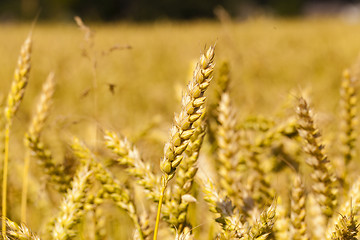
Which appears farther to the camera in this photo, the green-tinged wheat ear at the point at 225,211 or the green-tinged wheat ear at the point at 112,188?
the green-tinged wheat ear at the point at 112,188

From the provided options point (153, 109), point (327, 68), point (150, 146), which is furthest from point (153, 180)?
point (327, 68)

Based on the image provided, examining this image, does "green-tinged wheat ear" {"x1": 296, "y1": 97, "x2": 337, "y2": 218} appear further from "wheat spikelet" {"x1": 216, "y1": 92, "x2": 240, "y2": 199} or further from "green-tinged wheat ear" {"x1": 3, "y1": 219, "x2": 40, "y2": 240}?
"green-tinged wheat ear" {"x1": 3, "y1": 219, "x2": 40, "y2": 240}

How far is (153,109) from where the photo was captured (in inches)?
129

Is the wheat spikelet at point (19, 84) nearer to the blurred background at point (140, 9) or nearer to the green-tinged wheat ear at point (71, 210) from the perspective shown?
the green-tinged wheat ear at point (71, 210)

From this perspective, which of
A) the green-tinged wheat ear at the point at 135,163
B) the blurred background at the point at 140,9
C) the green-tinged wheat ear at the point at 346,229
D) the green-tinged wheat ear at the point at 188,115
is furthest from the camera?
the blurred background at the point at 140,9

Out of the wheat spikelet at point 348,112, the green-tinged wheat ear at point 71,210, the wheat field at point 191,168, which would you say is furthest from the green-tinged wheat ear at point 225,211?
the wheat spikelet at point 348,112

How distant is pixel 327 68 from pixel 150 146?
3.36 meters

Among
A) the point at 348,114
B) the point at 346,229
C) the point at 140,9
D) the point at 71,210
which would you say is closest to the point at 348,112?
the point at 348,114

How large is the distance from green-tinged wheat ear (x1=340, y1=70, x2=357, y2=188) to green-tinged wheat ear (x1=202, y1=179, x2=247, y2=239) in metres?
0.47

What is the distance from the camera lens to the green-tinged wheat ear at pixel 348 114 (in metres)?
1.00

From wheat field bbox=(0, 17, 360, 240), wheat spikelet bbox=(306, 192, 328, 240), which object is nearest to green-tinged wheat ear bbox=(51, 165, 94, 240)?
wheat field bbox=(0, 17, 360, 240)

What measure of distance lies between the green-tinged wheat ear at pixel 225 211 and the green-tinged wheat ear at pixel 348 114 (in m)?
0.47

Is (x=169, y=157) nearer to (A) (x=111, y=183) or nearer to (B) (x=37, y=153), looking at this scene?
(A) (x=111, y=183)

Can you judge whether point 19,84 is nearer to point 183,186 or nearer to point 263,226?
point 183,186
